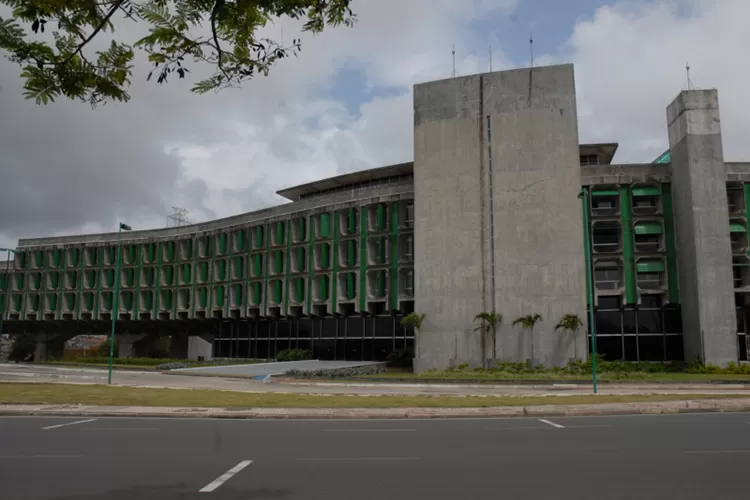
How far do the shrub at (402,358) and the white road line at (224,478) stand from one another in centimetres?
4026

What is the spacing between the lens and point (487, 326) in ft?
149

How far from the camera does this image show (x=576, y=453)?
11852 mm

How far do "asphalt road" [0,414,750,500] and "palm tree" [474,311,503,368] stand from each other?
27670 millimetres

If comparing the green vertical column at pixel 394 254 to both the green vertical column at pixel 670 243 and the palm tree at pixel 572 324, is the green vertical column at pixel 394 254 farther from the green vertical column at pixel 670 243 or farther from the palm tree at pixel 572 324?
the green vertical column at pixel 670 243

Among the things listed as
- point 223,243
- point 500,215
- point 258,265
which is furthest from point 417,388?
point 223,243

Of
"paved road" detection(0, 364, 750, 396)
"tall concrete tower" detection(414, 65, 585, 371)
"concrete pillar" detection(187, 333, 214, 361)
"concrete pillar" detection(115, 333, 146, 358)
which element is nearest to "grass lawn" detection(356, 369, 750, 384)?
"paved road" detection(0, 364, 750, 396)

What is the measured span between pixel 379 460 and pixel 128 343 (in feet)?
230

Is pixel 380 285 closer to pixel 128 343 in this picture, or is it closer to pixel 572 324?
pixel 572 324

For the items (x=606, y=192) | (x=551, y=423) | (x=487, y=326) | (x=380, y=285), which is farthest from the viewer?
(x=380, y=285)

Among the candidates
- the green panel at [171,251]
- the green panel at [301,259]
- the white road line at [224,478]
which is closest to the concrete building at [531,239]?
the green panel at [301,259]

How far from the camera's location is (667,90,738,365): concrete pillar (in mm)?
42031

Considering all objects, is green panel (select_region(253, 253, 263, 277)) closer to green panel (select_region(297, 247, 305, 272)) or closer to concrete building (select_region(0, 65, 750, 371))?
green panel (select_region(297, 247, 305, 272))

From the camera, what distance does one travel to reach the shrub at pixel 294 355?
Answer: 55.9 metres

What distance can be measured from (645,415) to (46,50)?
736 inches
